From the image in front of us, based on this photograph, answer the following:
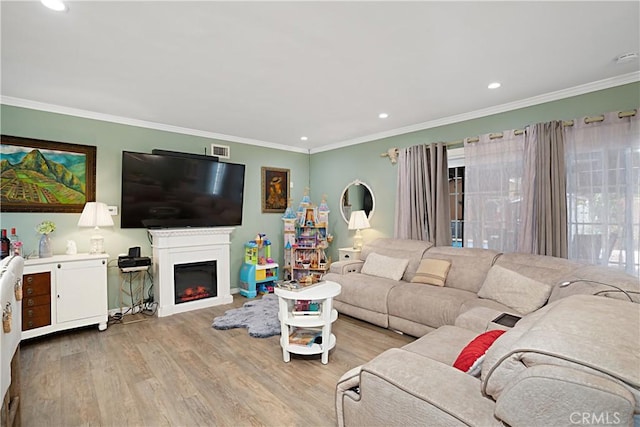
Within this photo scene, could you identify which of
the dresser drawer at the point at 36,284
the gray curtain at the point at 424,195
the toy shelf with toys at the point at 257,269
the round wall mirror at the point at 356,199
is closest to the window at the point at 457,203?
the gray curtain at the point at 424,195

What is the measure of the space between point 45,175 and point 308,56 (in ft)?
10.7

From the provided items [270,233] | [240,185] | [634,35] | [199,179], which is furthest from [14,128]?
[634,35]

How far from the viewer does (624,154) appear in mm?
2742

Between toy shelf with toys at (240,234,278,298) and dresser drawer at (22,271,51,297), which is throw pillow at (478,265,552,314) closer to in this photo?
toy shelf with toys at (240,234,278,298)

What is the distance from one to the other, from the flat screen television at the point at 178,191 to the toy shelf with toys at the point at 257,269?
533 millimetres

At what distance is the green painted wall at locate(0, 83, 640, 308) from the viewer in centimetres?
325

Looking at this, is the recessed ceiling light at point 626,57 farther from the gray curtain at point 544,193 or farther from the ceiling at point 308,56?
the gray curtain at point 544,193

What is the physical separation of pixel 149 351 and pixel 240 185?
2.57 metres

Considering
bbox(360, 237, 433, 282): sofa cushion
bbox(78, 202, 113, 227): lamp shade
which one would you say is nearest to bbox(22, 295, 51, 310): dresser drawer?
bbox(78, 202, 113, 227): lamp shade

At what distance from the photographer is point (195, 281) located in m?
4.36

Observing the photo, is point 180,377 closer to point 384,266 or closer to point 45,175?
point 384,266

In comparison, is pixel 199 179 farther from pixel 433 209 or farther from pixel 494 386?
pixel 494 386

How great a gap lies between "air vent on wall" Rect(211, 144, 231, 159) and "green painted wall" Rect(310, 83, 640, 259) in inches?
66.1

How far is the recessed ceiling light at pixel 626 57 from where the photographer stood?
2.35 meters
